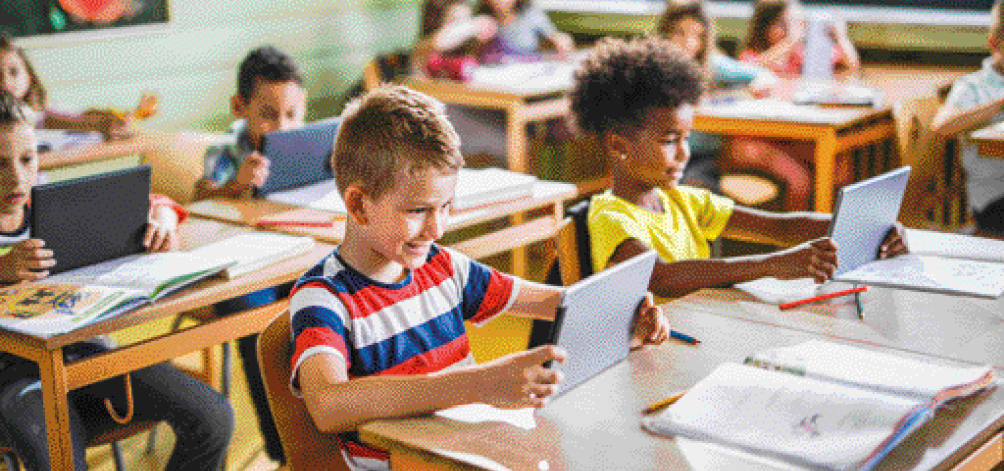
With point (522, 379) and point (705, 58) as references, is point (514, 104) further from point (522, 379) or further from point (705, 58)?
point (522, 379)

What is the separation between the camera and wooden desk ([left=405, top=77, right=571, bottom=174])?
3.92 metres

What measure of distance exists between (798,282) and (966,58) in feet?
10.5

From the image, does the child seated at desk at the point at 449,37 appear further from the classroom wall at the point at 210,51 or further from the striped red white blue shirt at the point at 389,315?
the striped red white blue shirt at the point at 389,315

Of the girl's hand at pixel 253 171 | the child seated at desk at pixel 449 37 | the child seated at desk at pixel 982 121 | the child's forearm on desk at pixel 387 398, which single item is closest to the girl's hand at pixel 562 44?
the child seated at desk at pixel 449 37

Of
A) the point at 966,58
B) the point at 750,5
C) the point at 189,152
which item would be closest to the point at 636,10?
the point at 750,5

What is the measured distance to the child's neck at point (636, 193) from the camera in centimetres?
188

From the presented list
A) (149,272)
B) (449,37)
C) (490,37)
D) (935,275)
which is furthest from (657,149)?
(490,37)

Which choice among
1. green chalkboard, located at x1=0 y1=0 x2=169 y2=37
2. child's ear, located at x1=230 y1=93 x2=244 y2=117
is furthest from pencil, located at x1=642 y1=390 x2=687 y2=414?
green chalkboard, located at x1=0 y1=0 x2=169 y2=37

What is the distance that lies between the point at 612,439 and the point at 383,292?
1.32 ft

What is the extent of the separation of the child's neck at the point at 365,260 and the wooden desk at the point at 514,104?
101 inches

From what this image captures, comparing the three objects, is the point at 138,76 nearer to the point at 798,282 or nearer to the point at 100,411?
the point at 100,411

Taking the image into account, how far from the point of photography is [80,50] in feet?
13.6

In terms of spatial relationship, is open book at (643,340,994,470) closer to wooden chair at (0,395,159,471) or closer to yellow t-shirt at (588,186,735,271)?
yellow t-shirt at (588,186,735,271)

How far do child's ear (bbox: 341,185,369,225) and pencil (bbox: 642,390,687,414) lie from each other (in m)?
0.45
